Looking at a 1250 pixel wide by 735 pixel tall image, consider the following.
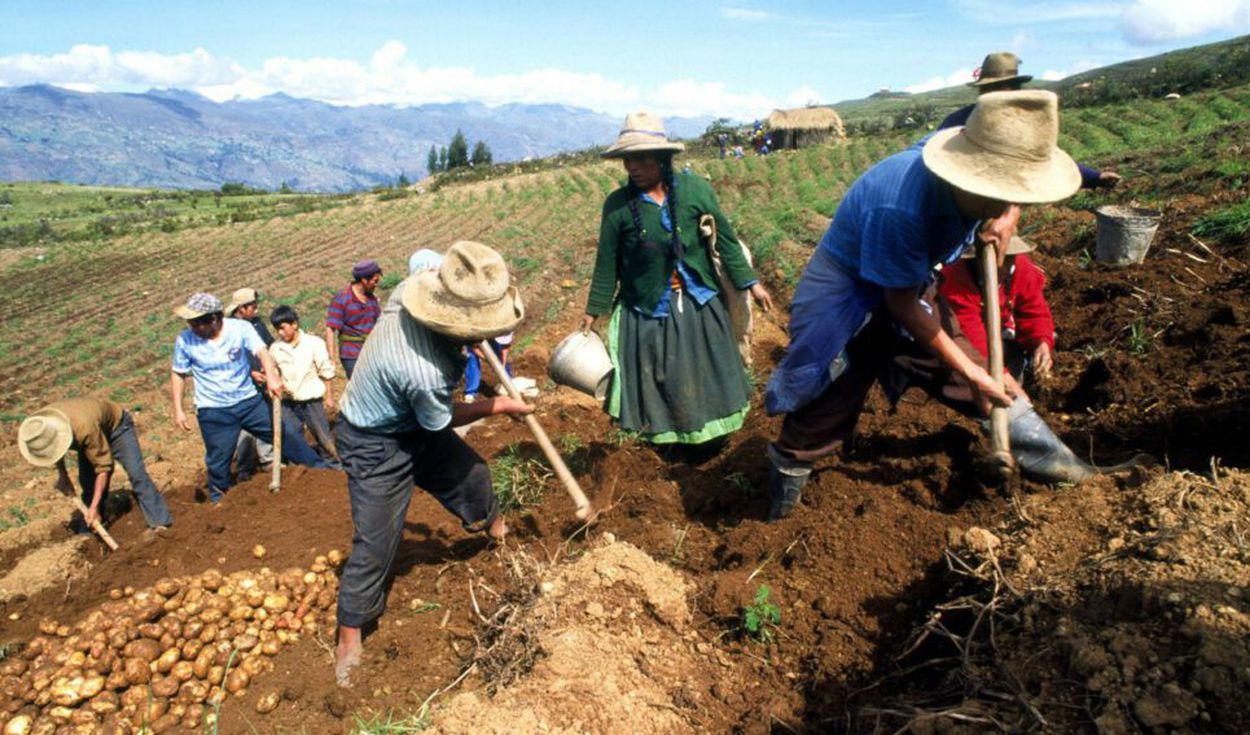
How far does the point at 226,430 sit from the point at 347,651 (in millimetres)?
2807

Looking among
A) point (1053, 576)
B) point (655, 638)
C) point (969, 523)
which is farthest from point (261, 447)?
point (1053, 576)

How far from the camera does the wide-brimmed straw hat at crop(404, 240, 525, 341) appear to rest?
241cm

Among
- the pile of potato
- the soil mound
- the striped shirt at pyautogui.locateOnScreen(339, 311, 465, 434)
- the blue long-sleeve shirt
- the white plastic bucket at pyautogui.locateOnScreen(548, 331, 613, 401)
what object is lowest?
the pile of potato

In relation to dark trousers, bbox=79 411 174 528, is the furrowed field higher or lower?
higher

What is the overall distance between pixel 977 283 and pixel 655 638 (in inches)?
82.7

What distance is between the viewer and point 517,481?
402 centimetres

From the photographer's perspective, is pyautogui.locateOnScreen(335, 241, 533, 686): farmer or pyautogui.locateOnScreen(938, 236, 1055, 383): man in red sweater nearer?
pyautogui.locateOnScreen(335, 241, 533, 686): farmer

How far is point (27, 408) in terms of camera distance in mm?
8992

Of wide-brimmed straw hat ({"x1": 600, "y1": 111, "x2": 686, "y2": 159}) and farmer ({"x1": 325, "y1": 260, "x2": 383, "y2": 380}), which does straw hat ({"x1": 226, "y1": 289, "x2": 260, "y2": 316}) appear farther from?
wide-brimmed straw hat ({"x1": 600, "y1": 111, "x2": 686, "y2": 159})

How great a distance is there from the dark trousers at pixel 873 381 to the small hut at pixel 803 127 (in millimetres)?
33459

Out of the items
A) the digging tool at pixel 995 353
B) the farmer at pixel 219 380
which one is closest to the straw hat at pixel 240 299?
the farmer at pixel 219 380

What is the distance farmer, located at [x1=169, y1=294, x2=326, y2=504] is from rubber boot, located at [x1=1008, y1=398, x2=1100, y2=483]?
4.62 meters

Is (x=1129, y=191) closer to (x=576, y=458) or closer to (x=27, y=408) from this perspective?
(x=576, y=458)

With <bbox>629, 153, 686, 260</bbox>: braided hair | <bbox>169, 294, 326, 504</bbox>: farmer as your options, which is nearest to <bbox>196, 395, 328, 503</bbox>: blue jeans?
<bbox>169, 294, 326, 504</bbox>: farmer
